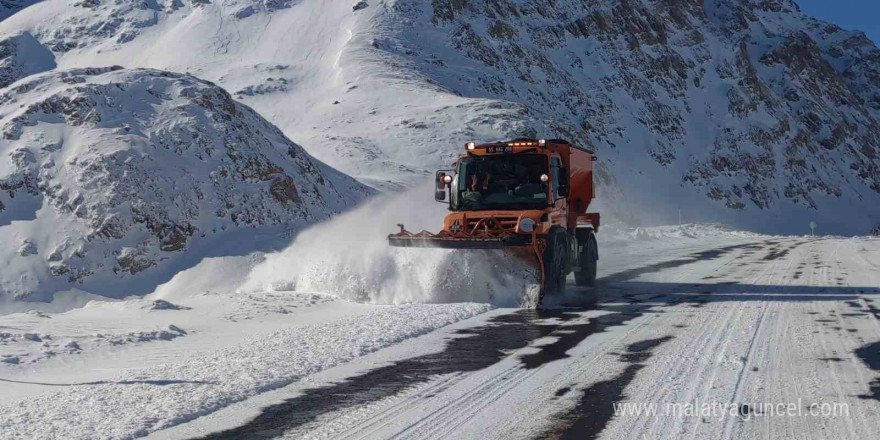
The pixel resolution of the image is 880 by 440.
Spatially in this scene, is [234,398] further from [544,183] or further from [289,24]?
[289,24]

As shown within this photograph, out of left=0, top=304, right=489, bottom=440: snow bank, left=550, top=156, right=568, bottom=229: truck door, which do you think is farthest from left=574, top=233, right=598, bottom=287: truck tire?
left=0, top=304, right=489, bottom=440: snow bank

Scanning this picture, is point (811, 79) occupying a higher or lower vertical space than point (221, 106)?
higher

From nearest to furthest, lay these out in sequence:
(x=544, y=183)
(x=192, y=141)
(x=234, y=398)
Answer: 1. (x=234, y=398)
2. (x=544, y=183)
3. (x=192, y=141)

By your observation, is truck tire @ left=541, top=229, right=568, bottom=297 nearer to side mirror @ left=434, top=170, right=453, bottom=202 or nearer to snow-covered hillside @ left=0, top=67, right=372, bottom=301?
side mirror @ left=434, top=170, right=453, bottom=202

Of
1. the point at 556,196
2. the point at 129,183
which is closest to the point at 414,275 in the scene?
the point at 556,196

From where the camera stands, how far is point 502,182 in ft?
45.6

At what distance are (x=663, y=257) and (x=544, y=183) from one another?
1270cm

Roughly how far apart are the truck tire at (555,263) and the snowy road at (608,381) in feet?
4.18

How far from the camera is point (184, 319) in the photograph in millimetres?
11461

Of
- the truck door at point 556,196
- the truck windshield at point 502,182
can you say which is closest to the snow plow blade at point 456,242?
the truck windshield at point 502,182

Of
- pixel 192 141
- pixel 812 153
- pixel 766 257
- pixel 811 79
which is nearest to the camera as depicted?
pixel 766 257

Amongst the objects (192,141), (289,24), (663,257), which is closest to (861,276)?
(663,257)

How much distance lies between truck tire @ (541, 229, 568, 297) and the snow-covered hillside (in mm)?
13486

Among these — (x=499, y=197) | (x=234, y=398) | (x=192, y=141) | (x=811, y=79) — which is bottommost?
(x=234, y=398)
